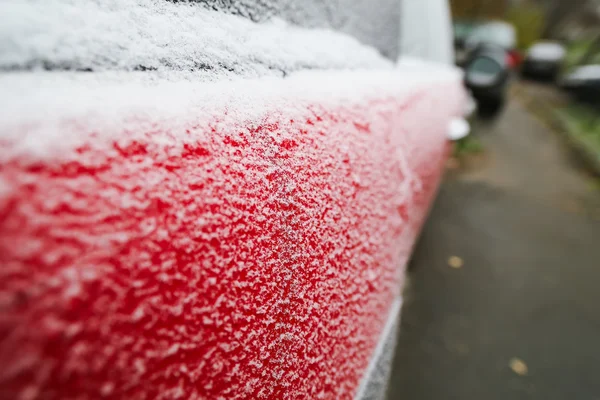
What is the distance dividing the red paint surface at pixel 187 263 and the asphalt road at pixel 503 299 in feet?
5.51

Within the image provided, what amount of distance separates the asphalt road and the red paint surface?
168 centimetres

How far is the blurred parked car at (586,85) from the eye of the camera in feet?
29.9

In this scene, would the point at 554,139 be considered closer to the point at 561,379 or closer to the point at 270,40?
the point at 561,379

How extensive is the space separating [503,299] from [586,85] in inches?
393

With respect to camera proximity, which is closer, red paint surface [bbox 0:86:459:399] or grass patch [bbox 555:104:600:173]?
red paint surface [bbox 0:86:459:399]

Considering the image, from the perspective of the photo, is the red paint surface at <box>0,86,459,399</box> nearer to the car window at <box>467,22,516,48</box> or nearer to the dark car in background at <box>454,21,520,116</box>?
the dark car in background at <box>454,21,520,116</box>

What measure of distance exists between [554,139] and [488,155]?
2742mm

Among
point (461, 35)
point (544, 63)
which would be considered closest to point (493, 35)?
point (461, 35)

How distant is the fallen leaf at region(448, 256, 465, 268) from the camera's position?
298cm

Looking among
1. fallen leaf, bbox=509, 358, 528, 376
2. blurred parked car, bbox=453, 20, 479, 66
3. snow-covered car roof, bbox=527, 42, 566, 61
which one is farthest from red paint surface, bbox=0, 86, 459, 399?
snow-covered car roof, bbox=527, 42, 566, 61

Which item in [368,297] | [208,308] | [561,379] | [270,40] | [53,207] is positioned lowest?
[561,379]

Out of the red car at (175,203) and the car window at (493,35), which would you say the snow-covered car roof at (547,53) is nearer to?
the car window at (493,35)

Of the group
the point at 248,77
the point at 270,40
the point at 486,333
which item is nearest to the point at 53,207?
the point at 248,77

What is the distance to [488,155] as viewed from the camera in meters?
6.02
